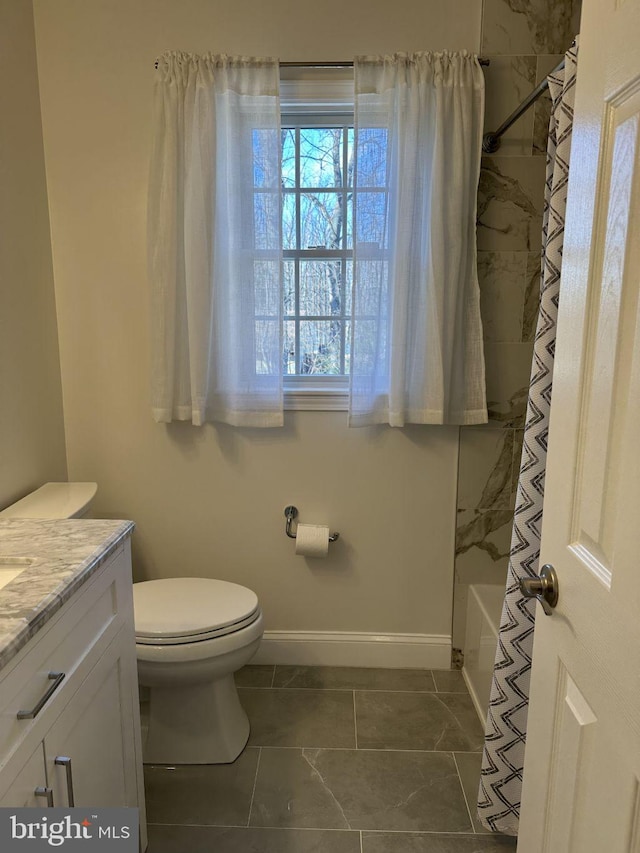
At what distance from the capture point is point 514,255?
2.15 metres

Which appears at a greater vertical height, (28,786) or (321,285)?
(321,285)

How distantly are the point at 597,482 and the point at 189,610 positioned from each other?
1.38 meters

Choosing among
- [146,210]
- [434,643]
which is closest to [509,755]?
[434,643]

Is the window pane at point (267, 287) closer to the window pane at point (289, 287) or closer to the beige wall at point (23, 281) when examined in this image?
the window pane at point (289, 287)

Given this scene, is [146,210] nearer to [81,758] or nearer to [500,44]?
[500,44]

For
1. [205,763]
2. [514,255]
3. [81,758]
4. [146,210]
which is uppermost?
[146,210]

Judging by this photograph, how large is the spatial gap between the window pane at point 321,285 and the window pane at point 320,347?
0.18ft

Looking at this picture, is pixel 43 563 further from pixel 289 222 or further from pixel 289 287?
pixel 289 222

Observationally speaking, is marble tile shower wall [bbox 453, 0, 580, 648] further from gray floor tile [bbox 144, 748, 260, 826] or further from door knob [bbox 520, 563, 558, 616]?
door knob [bbox 520, 563, 558, 616]

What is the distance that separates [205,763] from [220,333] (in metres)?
1.44

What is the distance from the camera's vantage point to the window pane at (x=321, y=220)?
2266 millimetres

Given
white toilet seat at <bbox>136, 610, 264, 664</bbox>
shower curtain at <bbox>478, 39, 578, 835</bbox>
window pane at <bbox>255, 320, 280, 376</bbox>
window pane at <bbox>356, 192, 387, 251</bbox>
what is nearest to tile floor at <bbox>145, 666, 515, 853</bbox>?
shower curtain at <bbox>478, 39, 578, 835</bbox>

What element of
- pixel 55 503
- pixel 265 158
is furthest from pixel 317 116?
pixel 55 503

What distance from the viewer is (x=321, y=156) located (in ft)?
7.36
